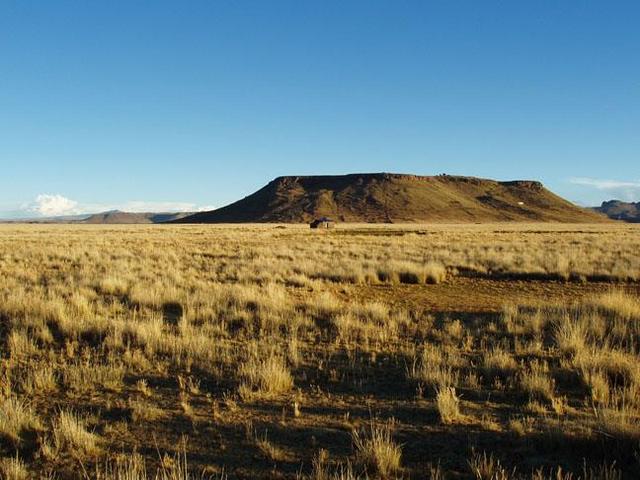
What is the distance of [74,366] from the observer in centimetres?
681

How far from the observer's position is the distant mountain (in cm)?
15400

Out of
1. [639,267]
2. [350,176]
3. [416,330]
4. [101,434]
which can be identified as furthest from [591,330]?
[350,176]

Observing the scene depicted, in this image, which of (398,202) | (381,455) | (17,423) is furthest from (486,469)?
(398,202)

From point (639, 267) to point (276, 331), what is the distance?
51.5ft

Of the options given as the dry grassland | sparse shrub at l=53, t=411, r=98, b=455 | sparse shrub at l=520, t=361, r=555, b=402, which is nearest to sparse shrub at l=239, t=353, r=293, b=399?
the dry grassland

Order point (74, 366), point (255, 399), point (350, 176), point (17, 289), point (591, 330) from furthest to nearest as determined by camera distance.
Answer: point (350, 176) < point (17, 289) < point (591, 330) < point (74, 366) < point (255, 399)

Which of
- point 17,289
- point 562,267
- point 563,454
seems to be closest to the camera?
point 563,454

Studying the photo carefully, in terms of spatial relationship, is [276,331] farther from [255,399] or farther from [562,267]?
[562,267]

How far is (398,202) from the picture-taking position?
16150cm

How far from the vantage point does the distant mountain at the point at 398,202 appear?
154m

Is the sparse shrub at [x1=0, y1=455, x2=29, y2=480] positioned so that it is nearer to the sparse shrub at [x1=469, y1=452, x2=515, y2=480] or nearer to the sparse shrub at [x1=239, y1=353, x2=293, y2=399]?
the sparse shrub at [x1=239, y1=353, x2=293, y2=399]

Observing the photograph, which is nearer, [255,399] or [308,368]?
[255,399]

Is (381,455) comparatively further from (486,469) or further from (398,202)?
(398,202)

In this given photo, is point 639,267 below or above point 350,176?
below
